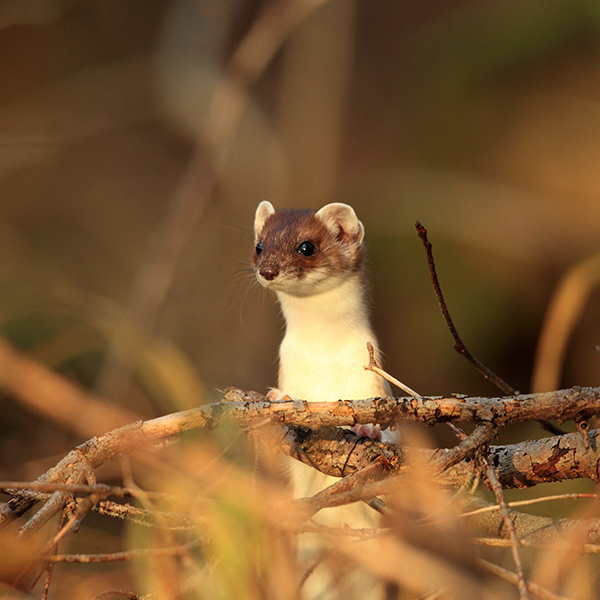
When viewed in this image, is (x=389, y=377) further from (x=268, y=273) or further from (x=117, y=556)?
(x=268, y=273)

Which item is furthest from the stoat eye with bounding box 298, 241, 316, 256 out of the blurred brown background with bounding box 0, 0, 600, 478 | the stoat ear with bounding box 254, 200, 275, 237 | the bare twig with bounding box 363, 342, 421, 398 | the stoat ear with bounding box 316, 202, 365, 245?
the blurred brown background with bounding box 0, 0, 600, 478

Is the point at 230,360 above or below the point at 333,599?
above

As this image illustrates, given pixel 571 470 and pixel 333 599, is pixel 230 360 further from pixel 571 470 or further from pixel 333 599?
pixel 571 470

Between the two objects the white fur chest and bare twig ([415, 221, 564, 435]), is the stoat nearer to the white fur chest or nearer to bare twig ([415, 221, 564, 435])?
the white fur chest

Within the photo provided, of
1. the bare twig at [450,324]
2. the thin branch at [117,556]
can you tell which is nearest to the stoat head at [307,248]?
the bare twig at [450,324]

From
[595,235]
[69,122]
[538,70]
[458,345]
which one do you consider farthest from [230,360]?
[458,345]

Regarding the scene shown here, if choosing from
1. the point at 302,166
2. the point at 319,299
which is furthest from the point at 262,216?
the point at 302,166

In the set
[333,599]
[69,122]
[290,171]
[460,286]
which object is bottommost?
[333,599]
